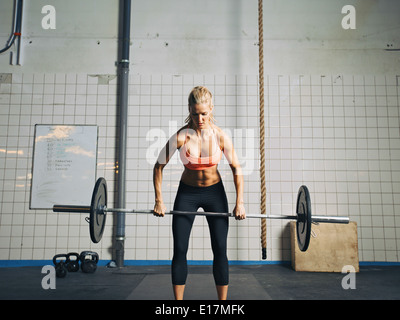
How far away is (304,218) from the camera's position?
1.99 meters

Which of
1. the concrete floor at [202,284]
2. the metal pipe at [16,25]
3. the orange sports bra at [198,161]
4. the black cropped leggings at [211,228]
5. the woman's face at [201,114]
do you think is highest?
the metal pipe at [16,25]

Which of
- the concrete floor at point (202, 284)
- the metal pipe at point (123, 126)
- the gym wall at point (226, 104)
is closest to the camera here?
the concrete floor at point (202, 284)

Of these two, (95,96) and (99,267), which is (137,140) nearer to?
(95,96)

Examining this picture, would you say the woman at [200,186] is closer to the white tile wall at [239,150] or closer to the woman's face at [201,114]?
the woman's face at [201,114]

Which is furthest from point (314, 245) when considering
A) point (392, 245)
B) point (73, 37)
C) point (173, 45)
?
point (73, 37)

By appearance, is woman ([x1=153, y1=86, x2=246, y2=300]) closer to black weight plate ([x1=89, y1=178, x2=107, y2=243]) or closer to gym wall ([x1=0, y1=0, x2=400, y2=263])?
black weight plate ([x1=89, y1=178, x2=107, y2=243])

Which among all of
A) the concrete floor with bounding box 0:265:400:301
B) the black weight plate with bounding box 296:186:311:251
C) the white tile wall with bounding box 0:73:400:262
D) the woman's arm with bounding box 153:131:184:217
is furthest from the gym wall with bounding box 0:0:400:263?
the woman's arm with bounding box 153:131:184:217

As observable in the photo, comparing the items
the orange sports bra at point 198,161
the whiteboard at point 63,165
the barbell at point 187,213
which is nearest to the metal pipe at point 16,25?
the whiteboard at point 63,165

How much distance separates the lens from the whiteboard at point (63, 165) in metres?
3.68

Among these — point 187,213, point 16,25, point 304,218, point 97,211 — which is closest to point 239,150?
point 304,218

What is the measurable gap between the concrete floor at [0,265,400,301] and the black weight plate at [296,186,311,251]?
0.60 meters

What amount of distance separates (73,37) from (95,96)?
2.76 feet

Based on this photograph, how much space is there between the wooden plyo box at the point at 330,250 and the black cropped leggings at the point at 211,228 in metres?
1.71

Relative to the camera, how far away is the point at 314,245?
330 cm
